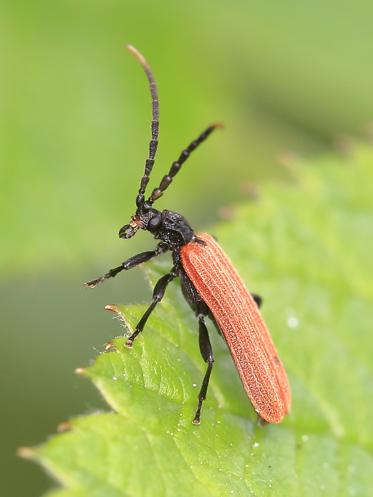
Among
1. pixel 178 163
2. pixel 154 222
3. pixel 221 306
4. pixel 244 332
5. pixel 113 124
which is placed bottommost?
pixel 244 332

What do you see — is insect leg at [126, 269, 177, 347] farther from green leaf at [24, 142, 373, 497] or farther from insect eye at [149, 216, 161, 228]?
insect eye at [149, 216, 161, 228]

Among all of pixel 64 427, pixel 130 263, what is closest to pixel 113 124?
pixel 130 263

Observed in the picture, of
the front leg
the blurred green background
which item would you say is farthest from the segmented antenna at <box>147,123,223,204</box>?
the blurred green background

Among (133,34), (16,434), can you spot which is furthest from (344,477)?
(133,34)

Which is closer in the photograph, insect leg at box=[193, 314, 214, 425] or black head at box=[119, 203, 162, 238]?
insect leg at box=[193, 314, 214, 425]

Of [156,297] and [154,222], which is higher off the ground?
[154,222]

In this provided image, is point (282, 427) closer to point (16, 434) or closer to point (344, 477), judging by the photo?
point (344, 477)

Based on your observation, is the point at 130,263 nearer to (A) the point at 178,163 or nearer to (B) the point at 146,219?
(B) the point at 146,219
